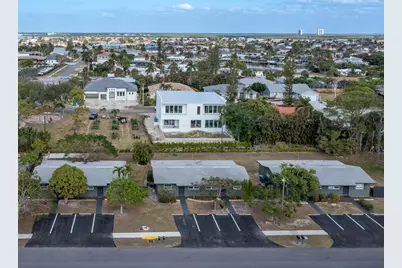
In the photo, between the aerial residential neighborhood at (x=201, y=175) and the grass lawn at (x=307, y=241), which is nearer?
the grass lawn at (x=307, y=241)

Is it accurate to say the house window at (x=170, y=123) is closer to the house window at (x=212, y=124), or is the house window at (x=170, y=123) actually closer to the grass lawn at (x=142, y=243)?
the house window at (x=212, y=124)

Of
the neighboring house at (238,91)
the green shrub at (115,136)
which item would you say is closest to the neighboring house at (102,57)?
the neighboring house at (238,91)

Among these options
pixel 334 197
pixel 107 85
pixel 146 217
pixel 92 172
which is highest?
pixel 107 85

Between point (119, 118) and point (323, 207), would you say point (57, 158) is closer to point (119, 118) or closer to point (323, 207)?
point (119, 118)

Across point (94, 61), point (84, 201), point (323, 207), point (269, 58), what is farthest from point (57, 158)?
point (269, 58)

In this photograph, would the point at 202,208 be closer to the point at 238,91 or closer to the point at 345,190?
the point at 345,190

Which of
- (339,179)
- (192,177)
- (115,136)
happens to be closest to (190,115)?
(115,136)
